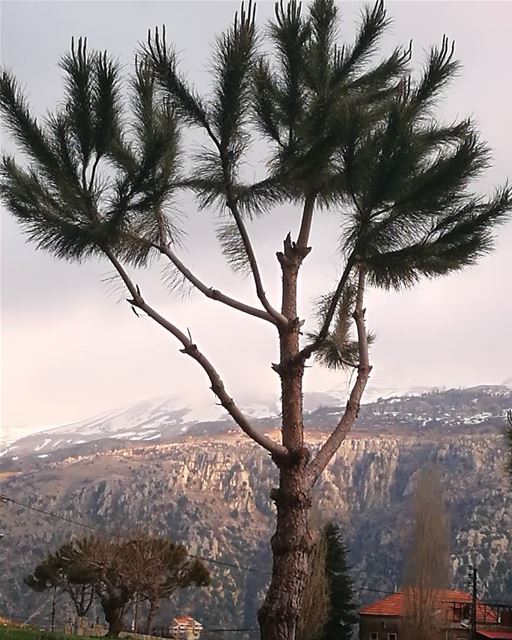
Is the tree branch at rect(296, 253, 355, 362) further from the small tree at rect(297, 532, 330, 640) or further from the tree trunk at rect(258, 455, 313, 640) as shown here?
the small tree at rect(297, 532, 330, 640)

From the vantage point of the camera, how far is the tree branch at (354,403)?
25.0 feet

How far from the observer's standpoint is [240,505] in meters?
110

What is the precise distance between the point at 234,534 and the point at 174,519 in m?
6.78

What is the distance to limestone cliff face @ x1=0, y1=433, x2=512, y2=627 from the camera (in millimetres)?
74375

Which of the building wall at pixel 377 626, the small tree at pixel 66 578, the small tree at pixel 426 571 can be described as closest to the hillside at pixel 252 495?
the building wall at pixel 377 626

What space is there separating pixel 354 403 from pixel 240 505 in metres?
104

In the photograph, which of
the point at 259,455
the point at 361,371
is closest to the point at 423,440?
the point at 259,455

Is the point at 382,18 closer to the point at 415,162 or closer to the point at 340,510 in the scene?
the point at 415,162

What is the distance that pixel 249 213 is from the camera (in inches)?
307

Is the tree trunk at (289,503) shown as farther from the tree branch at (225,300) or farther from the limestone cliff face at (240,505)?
the limestone cliff face at (240,505)

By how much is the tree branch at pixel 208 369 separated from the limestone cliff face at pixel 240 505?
179ft

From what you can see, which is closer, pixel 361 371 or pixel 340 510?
pixel 361 371

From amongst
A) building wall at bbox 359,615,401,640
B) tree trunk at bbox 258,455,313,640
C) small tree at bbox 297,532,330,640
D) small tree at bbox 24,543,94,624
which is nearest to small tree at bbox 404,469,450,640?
small tree at bbox 297,532,330,640

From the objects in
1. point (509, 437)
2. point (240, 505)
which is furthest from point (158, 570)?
point (240, 505)
